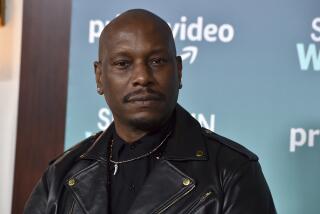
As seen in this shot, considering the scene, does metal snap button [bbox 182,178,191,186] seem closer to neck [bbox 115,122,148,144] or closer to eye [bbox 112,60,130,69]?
neck [bbox 115,122,148,144]

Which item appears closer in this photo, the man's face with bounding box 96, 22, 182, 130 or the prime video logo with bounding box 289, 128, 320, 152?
the man's face with bounding box 96, 22, 182, 130

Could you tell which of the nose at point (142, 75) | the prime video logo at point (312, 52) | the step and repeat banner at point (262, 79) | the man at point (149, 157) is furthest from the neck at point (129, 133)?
the prime video logo at point (312, 52)

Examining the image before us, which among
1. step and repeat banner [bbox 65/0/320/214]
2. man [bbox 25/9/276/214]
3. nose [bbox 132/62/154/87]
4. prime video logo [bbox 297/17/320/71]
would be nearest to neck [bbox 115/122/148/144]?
man [bbox 25/9/276/214]

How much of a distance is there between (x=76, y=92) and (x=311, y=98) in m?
0.71

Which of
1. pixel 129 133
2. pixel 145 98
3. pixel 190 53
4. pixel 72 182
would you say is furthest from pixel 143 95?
pixel 190 53

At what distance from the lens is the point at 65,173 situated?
1.12 metres

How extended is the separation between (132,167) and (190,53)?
67 centimetres

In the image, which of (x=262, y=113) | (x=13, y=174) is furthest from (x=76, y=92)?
(x=262, y=113)

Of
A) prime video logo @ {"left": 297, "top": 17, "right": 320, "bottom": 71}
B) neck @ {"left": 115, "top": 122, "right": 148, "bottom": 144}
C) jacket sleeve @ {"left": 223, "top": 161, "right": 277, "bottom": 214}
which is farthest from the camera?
prime video logo @ {"left": 297, "top": 17, "right": 320, "bottom": 71}

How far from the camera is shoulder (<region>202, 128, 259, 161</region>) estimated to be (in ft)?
3.35

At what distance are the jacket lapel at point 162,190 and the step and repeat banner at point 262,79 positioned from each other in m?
0.64

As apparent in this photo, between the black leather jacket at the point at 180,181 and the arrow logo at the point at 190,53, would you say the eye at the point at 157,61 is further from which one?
the arrow logo at the point at 190,53

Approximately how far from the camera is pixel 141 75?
99 centimetres

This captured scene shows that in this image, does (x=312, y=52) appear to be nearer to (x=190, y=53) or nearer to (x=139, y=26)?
(x=190, y=53)
